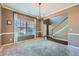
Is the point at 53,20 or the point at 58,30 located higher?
the point at 53,20

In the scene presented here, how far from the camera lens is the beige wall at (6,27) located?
16.5ft

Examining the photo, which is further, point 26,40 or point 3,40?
point 26,40

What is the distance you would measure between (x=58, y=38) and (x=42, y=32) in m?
1.15

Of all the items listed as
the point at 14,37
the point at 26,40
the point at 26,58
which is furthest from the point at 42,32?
the point at 26,58

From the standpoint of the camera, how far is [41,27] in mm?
5949

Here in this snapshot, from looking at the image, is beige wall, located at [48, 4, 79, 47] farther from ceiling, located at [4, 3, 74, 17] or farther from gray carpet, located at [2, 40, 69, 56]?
gray carpet, located at [2, 40, 69, 56]

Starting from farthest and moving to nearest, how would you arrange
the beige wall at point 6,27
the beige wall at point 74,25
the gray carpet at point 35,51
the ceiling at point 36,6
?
the beige wall at point 6,27
the beige wall at point 74,25
the ceiling at point 36,6
the gray carpet at point 35,51

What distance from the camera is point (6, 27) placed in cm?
523

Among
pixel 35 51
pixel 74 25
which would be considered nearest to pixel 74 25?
pixel 74 25

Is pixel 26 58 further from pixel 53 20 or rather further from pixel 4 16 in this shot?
pixel 53 20

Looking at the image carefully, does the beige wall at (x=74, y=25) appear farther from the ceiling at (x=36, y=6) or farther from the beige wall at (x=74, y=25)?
the ceiling at (x=36, y=6)

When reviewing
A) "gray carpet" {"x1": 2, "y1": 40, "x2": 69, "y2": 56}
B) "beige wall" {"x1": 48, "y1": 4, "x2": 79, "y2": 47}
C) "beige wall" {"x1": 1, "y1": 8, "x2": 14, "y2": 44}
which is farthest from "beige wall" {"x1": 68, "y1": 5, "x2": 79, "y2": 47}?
"beige wall" {"x1": 1, "y1": 8, "x2": 14, "y2": 44}

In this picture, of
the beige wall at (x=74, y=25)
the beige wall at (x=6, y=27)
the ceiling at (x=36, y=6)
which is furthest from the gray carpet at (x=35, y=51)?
the ceiling at (x=36, y=6)

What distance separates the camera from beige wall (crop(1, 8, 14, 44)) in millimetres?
5029
